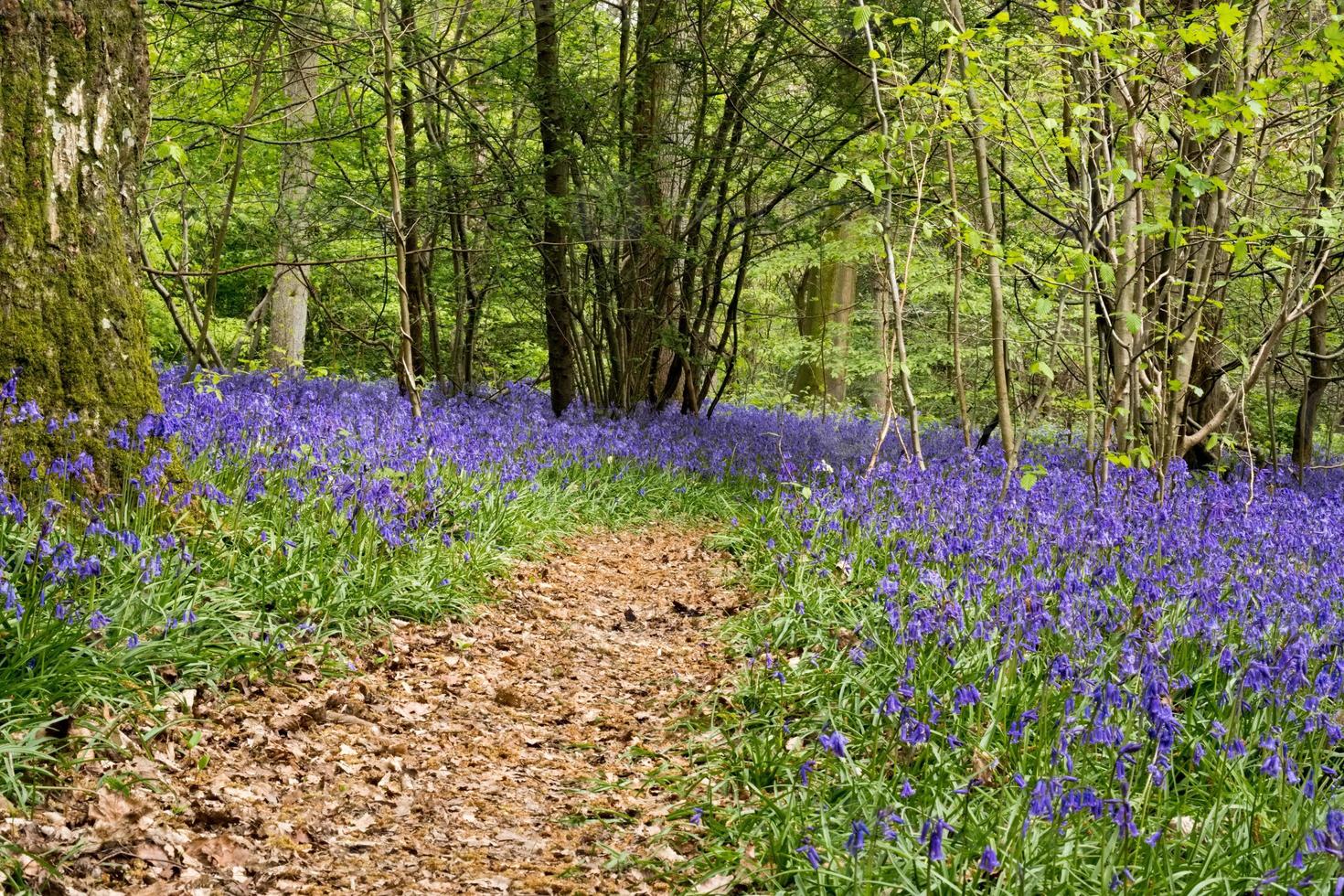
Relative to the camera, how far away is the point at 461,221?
11.8m

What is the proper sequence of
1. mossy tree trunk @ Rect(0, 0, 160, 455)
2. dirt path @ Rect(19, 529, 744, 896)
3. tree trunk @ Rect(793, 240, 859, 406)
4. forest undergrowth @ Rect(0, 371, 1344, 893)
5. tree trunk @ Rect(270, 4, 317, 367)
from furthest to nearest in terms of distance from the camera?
tree trunk @ Rect(793, 240, 859, 406), tree trunk @ Rect(270, 4, 317, 367), mossy tree trunk @ Rect(0, 0, 160, 455), dirt path @ Rect(19, 529, 744, 896), forest undergrowth @ Rect(0, 371, 1344, 893)

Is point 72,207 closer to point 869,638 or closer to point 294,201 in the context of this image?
point 869,638

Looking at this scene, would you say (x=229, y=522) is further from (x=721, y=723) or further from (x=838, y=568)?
(x=838, y=568)

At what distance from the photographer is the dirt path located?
2.96m

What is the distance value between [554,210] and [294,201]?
3.21 meters

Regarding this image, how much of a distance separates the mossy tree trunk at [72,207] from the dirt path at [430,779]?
1.51 meters

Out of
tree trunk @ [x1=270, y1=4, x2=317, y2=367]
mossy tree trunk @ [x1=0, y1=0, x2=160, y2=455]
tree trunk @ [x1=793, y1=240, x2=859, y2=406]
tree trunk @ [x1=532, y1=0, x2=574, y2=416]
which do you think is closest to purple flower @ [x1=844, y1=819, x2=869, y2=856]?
mossy tree trunk @ [x1=0, y1=0, x2=160, y2=455]

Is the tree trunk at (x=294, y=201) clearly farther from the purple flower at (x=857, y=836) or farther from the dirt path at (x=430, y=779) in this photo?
the purple flower at (x=857, y=836)

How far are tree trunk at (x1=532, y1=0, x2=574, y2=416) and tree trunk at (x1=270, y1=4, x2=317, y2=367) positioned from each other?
224cm

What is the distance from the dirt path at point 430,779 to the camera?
9.73 feet

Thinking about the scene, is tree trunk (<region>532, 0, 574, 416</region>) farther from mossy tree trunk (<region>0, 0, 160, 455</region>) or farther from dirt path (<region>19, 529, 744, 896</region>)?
dirt path (<region>19, 529, 744, 896</region>)

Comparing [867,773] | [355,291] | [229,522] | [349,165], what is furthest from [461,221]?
[867,773]

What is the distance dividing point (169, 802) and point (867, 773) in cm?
224

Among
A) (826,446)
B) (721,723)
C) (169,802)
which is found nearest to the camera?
(169,802)
